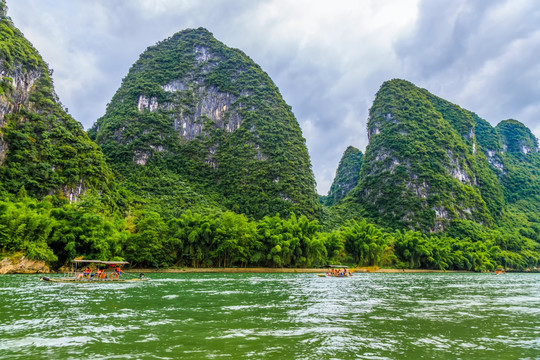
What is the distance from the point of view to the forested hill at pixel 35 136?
5638 cm

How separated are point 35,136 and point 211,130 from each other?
214 ft

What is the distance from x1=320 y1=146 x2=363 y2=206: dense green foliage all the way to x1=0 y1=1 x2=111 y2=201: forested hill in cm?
12441

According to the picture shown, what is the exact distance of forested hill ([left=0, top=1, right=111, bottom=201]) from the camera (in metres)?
56.4

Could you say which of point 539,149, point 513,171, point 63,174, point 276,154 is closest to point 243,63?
point 276,154

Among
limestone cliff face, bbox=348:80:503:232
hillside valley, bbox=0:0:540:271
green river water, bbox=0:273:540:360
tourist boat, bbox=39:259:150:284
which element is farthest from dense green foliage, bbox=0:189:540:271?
limestone cliff face, bbox=348:80:503:232

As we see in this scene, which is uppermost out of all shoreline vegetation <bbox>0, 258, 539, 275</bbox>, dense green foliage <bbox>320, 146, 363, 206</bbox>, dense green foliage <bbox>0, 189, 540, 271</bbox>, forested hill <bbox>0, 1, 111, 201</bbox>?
dense green foliage <bbox>320, 146, 363, 206</bbox>

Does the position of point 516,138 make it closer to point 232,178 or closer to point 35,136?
point 232,178

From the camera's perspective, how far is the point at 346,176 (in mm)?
181875

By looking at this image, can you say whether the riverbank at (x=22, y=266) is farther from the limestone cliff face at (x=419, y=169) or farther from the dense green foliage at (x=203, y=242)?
the limestone cliff face at (x=419, y=169)

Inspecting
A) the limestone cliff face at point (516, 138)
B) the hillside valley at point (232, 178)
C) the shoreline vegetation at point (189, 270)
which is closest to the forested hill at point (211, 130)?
the hillside valley at point (232, 178)

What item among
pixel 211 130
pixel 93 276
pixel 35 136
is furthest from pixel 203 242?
pixel 211 130

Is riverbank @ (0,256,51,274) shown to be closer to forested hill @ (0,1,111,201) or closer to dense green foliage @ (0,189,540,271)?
dense green foliage @ (0,189,540,271)

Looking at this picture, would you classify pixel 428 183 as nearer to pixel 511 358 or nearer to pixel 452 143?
pixel 452 143

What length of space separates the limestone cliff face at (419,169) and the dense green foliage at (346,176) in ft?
95.1
